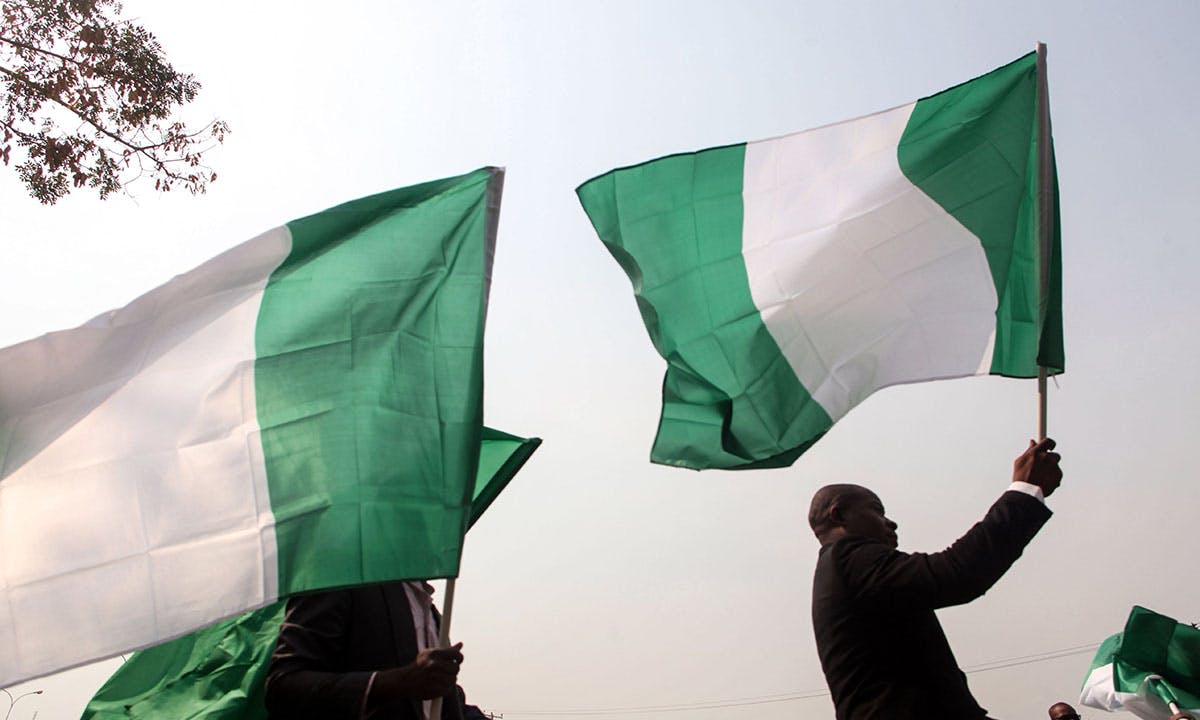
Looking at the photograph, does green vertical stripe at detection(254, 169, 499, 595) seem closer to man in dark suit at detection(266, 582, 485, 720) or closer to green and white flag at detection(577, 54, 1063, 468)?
man in dark suit at detection(266, 582, 485, 720)

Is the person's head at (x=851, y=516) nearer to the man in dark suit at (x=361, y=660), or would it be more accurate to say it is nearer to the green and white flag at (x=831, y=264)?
the green and white flag at (x=831, y=264)

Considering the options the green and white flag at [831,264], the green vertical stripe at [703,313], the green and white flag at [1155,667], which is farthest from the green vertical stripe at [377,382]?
the green and white flag at [1155,667]

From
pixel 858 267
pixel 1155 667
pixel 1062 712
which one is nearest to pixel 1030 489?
pixel 858 267

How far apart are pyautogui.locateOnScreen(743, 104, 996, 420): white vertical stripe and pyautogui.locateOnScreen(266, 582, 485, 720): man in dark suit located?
1918 millimetres

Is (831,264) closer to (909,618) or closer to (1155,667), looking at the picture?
(909,618)

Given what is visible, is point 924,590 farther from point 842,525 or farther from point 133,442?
point 133,442

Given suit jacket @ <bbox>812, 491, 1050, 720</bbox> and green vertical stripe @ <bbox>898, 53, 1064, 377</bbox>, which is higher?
green vertical stripe @ <bbox>898, 53, 1064, 377</bbox>

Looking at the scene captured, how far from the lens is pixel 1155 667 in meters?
8.16

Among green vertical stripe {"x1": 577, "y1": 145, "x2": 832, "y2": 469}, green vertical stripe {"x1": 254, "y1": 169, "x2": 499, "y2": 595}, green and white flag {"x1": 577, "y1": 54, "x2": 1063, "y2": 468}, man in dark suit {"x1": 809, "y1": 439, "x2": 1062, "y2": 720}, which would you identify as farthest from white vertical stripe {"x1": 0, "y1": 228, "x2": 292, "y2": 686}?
man in dark suit {"x1": 809, "y1": 439, "x2": 1062, "y2": 720}

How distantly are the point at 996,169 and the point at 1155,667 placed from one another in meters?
4.33

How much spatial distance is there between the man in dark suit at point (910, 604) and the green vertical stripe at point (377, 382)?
135 cm

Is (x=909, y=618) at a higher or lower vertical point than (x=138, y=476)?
lower

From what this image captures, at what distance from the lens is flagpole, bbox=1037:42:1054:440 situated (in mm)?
4969

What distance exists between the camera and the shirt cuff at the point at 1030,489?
4.17 m
